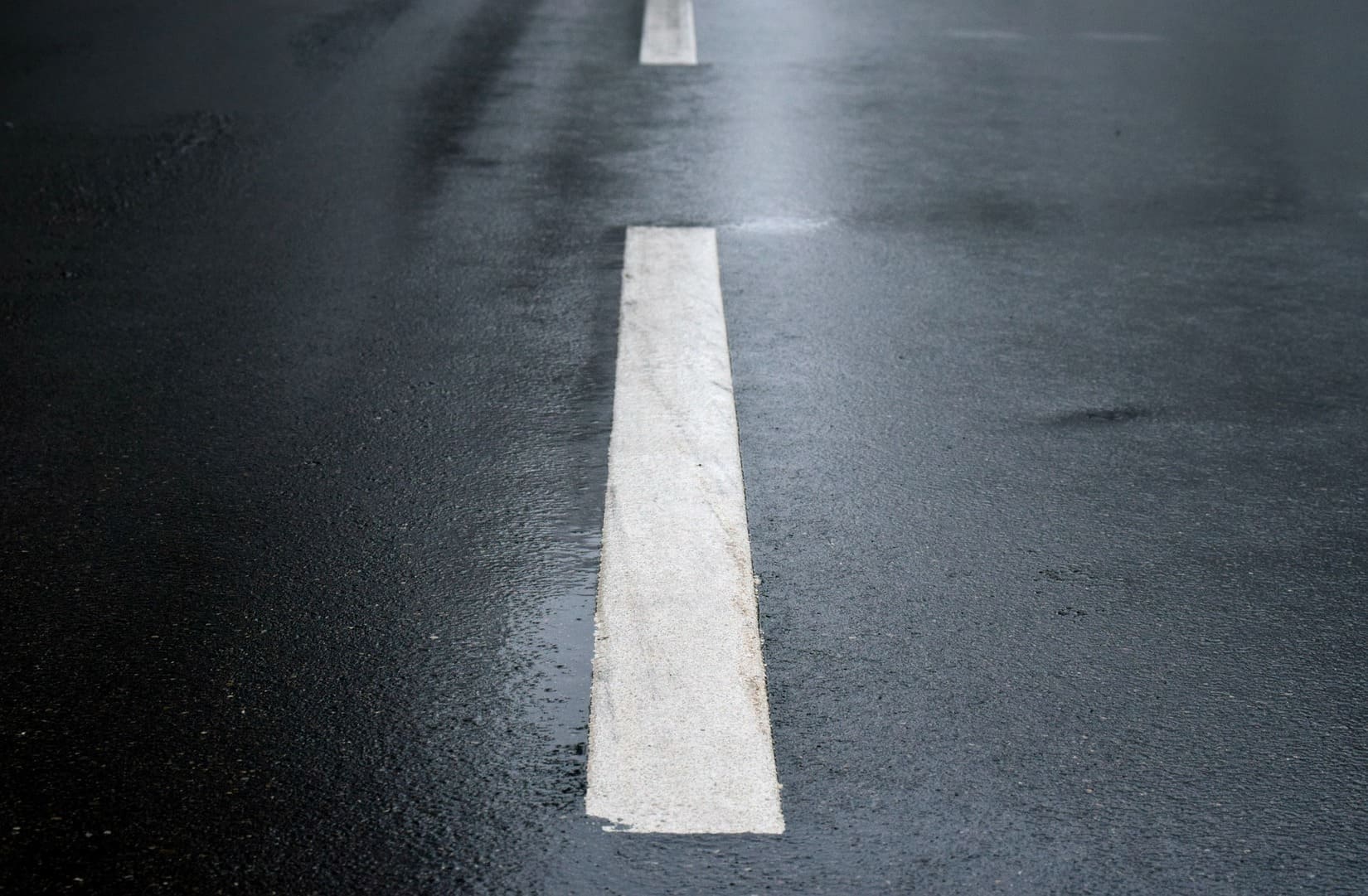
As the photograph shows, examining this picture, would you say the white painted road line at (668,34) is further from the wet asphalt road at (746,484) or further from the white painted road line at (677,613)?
the white painted road line at (677,613)

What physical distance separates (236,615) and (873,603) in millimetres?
1585

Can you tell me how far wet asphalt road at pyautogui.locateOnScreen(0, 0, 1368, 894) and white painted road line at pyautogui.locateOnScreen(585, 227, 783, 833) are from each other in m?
0.07

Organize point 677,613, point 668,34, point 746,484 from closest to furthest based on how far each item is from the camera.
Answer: point 677,613 → point 746,484 → point 668,34

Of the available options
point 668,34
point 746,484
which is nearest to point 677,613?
point 746,484

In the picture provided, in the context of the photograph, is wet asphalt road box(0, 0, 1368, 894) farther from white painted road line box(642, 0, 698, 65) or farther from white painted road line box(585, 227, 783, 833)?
white painted road line box(642, 0, 698, 65)

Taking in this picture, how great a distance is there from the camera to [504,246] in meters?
5.88

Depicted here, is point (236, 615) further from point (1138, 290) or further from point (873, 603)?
point (1138, 290)

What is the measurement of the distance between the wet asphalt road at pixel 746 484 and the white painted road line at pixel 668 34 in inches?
60.2

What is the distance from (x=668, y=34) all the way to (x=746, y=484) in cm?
714

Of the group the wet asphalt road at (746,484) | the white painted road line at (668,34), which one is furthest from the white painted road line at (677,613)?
the white painted road line at (668,34)

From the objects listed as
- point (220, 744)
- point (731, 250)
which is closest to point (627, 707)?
point (220, 744)

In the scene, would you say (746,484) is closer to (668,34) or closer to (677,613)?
(677,613)

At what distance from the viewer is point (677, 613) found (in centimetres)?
338

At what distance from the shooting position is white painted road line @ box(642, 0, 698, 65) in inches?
373
